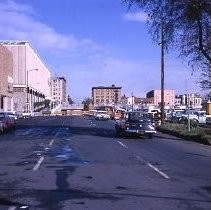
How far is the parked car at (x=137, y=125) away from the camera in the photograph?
34.8m

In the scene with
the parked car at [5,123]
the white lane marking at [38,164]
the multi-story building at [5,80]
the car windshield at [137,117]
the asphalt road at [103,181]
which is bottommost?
the asphalt road at [103,181]

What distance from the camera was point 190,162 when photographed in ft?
63.3

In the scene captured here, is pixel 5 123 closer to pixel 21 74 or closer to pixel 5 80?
pixel 5 80

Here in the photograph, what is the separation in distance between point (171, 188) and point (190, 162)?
6.79 m

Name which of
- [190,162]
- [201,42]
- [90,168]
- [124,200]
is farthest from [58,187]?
[201,42]

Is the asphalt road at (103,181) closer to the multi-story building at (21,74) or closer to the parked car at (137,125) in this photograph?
the parked car at (137,125)

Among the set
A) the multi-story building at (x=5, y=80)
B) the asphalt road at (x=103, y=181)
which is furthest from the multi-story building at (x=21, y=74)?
the asphalt road at (x=103, y=181)

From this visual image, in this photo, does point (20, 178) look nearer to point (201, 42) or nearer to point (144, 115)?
point (201, 42)

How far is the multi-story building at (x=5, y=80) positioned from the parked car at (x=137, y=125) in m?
86.4

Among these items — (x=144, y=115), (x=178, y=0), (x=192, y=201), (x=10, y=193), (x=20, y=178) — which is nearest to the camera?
(x=192, y=201)

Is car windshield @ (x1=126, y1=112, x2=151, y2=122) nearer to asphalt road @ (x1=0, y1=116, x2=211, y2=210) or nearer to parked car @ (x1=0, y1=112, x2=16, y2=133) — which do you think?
parked car @ (x1=0, y1=112, x2=16, y2=133)

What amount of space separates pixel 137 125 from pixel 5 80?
9689 centimetres

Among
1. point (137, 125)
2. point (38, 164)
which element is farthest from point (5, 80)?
point (38, 164)

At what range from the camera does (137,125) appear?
3478 centimetres
